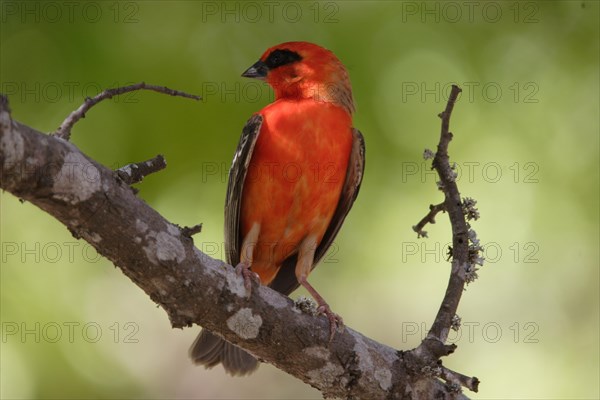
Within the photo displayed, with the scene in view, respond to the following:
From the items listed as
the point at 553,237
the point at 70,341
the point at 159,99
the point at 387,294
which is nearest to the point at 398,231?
the point at 387,294

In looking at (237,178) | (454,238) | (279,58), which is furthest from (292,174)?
(454,238)

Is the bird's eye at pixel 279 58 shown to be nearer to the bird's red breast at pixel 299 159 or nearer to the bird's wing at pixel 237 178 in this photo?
the bird's red breast at pixel 299 159

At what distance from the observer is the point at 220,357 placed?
4.59 meters

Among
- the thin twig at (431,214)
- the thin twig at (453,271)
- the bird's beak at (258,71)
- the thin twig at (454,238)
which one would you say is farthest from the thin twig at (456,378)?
the bird's beak at (258,71)

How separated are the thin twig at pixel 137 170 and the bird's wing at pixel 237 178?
4.60 feet

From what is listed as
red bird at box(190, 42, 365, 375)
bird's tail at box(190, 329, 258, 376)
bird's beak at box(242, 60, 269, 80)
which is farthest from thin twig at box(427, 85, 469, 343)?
bird's beak at box(242, 60, 269, 80)

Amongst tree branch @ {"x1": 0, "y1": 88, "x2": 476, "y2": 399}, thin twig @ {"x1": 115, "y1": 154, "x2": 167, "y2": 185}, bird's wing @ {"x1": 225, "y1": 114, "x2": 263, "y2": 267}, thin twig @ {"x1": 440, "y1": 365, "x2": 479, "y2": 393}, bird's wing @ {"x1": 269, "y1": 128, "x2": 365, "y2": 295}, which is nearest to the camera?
tree branch @ {"x1": 0, "y1": 88, "x2": 476, "y2": 399}

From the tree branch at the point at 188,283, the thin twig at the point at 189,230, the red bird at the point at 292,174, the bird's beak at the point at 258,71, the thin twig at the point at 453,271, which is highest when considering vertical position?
the bird's beak at the point at 258,71

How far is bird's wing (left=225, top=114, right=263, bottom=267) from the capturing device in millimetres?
4344

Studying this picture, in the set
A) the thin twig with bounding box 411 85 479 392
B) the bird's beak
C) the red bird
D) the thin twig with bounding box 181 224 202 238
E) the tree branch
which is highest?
the bird's beak

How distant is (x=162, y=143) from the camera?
4.27m

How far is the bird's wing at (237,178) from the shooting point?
4.34 m

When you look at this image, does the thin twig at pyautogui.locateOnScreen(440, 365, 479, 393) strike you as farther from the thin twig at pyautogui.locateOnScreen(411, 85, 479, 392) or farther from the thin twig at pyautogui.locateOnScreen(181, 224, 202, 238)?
the thin twig at pyautogui.locateOnScreen(181, 224, 202, 238)

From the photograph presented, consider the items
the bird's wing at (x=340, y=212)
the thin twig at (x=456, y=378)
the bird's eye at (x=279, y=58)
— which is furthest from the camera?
the bird's eye at (x=279, y=58)
